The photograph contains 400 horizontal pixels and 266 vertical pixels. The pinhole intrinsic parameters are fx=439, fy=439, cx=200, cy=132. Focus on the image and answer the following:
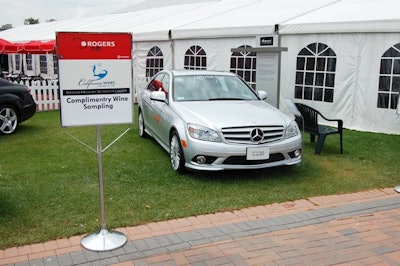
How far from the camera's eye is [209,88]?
25.2 feet

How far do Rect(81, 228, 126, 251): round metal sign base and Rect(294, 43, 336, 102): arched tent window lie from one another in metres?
8.32

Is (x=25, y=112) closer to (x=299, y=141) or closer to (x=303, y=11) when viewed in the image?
(x=299, y=141)

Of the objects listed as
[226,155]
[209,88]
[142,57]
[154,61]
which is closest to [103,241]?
[226,155]

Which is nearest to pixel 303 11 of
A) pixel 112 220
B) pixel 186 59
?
pixel 186 59

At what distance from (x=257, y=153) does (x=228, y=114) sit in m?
0.81

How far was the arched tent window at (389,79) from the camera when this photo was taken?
33.2ft

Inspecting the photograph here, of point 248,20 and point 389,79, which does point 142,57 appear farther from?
point 389,79

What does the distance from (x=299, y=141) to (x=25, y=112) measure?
655 cm

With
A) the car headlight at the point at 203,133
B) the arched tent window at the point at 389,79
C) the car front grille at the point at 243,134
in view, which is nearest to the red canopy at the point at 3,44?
the arched tent window at the point at 389,79

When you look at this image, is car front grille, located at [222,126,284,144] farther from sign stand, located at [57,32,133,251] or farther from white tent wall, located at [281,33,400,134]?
white tent wall, located at [281,33,400,134]

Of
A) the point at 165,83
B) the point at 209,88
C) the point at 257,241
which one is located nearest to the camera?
the point at 257,241

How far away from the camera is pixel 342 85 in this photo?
11016mm

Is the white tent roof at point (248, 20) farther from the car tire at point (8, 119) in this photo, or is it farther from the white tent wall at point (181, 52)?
the car tire at point (8, 119)

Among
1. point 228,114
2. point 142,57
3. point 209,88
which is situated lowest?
point 228,114
